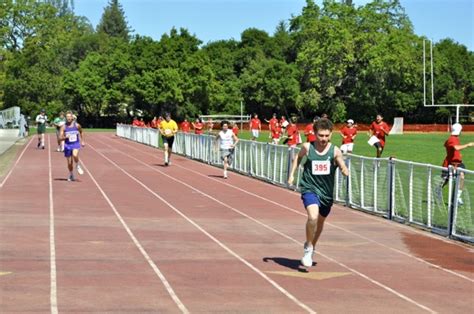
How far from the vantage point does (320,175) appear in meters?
10.1

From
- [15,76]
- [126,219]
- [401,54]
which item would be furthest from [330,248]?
[15,76]

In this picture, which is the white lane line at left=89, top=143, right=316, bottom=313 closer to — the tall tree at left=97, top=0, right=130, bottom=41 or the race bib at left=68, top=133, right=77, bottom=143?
the race bib at left=68, top=133, right=77, bottom=143

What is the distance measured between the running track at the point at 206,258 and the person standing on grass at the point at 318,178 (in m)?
0.53

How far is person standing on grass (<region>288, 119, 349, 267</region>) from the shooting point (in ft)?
32.9

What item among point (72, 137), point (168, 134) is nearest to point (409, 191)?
point (72, 137)

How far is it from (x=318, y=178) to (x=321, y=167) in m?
0.13

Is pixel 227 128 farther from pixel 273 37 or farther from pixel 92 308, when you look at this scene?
pixel 273 37

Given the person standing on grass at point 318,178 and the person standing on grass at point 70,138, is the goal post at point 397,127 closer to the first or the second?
the person standing on grass at point 70,138

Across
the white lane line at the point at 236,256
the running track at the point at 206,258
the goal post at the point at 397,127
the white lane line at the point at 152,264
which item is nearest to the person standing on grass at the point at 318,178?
the running track at the point at 206,258

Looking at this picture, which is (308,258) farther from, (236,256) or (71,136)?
(71,136)

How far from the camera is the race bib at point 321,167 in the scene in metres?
10.1

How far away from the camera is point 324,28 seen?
3428 inches

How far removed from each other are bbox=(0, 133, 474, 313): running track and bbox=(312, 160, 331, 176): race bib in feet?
3.67

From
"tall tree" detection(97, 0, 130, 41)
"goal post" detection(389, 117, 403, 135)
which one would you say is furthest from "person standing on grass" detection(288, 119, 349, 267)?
"tall tree" detection(97, 0, 130, 41)
